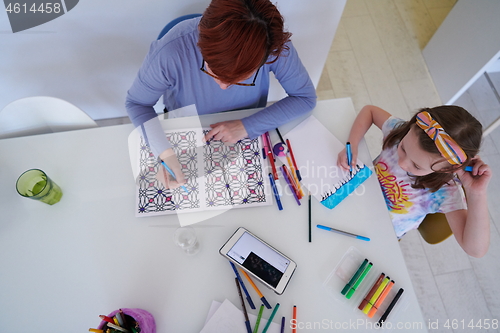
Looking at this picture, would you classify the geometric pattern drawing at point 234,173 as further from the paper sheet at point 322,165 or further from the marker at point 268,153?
the paper sheet at point 322,165

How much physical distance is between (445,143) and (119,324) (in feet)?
3.05

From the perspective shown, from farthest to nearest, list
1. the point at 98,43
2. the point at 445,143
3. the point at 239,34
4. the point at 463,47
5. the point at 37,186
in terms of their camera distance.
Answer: the point at 463,47, the point at 98,43, the point at 37,186, the point at 445,143, the point at 239,34

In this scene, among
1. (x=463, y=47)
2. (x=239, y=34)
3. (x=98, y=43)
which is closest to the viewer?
(x=239, y=34)

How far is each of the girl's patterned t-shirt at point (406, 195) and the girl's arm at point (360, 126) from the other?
33mm

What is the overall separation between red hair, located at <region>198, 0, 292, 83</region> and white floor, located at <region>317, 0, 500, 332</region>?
4.56 feet

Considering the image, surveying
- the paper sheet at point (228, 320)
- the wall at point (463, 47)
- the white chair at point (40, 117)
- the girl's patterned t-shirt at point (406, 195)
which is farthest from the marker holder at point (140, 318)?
the wall at point (463, 47)

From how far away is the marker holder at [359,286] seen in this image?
0.80 metres

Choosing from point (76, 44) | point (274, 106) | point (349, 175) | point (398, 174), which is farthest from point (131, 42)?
point (398, 174)

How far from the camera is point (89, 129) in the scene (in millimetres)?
1015

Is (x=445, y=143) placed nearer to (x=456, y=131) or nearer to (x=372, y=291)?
(x=456, y=131)

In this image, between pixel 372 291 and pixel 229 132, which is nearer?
pixel 372 291

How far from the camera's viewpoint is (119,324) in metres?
0.69

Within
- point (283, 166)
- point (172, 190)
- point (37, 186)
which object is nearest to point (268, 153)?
point (283, 166)

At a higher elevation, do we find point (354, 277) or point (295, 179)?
point (295, 179)
